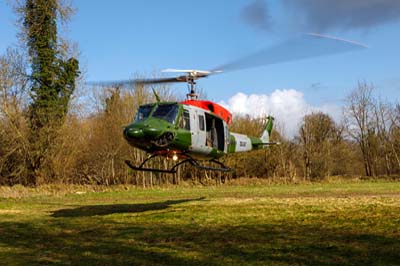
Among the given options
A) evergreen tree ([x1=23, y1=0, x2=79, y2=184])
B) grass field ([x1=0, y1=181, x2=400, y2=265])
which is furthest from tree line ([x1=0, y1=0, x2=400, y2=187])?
grass field ([x1=0, y1=181, x2=400, y2=265])

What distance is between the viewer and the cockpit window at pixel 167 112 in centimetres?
1218

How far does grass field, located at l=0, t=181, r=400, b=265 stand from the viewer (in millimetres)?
8453

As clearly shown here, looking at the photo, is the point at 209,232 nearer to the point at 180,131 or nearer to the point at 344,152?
the point at 180,131

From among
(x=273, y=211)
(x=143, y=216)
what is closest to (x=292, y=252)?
(x=273, y=211)

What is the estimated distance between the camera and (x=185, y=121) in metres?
12.7

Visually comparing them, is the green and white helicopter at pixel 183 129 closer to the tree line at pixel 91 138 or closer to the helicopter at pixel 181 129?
the helicopter at pixel 181 129

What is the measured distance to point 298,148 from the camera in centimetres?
4450

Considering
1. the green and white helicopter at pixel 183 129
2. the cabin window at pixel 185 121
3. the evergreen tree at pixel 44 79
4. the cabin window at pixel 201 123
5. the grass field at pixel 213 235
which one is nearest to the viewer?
the grass field at pixel 213 235

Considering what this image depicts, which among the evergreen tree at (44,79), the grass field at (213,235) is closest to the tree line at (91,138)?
the evergreen tree at (44,79)

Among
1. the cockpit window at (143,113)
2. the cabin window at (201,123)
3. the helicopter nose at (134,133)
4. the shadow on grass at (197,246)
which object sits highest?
the cockpit window at (143,113)

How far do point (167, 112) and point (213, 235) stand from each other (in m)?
3.68

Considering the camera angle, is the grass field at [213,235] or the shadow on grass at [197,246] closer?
the shadow on grass at [197,246]

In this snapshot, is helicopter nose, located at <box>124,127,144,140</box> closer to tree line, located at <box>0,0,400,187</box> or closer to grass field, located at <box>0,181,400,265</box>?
grass field, located at <box>0,181,400,265</box>

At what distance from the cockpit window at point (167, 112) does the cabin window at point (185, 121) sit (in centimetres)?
32
